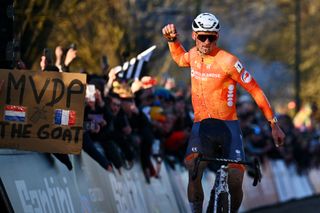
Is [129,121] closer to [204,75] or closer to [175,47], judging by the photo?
[175,47]

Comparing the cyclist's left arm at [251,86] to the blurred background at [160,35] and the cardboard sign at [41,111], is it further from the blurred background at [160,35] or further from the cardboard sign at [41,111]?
the blurred background at [160,35]

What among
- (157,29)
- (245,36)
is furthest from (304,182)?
(245,36)

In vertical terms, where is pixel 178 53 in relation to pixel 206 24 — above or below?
below

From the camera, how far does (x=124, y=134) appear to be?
51.5 feet

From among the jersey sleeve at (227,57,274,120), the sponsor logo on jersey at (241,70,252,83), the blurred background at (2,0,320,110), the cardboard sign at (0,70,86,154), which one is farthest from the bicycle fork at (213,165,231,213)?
the blurred background at (2,0,320,110)

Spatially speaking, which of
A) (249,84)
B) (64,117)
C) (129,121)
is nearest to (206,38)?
(249,84)

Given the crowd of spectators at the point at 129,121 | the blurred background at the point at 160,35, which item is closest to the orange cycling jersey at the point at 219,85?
the crowd of spectators at the point at 129,121

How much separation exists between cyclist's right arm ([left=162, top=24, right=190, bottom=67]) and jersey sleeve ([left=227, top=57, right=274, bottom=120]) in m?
0.59

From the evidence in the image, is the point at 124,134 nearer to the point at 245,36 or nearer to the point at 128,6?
the point at 128,6

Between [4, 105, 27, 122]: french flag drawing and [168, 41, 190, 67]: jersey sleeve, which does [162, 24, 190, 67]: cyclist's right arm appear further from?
[4, 105, 27, 122]: french flag drawing

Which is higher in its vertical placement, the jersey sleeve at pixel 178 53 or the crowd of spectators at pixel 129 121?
the jersey sleeve at pixel 178 53

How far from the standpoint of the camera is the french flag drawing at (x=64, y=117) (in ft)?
36.3

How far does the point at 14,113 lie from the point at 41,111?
247 mm

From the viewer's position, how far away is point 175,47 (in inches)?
505
